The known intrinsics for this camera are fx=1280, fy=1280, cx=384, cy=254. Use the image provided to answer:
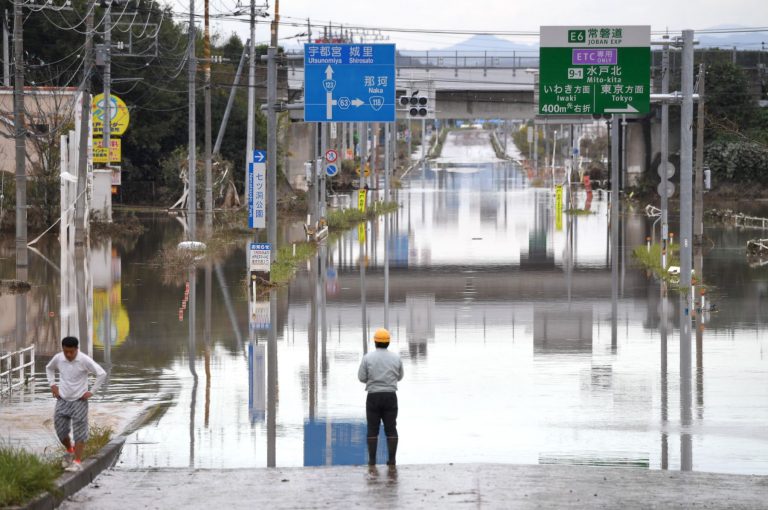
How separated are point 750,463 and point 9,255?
92.9ft

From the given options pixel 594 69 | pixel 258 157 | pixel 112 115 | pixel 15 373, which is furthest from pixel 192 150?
pixel 15 373

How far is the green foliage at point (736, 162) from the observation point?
73.8m

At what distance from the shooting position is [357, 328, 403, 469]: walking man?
12.1 metres

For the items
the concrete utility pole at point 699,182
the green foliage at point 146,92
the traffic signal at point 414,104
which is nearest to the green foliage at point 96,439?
the concrete utility pole at point 699,182

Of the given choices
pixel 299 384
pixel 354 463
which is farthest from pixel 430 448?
pixel 299 384

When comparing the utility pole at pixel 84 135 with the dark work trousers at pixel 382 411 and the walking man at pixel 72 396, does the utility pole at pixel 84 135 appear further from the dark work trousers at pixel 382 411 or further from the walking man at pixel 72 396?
the dark work trousers at pixel 382 411

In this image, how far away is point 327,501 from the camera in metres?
10.4

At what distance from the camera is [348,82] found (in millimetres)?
33312

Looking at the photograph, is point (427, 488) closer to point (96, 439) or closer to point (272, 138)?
point (96, 439)

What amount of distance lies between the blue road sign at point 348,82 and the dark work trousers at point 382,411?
69.1 feet

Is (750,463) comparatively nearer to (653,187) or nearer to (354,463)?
(354,463)

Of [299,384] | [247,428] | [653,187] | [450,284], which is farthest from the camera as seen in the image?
[653,187]

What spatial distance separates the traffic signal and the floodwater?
5313 millimetres

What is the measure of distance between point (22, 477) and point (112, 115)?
1630 inches
